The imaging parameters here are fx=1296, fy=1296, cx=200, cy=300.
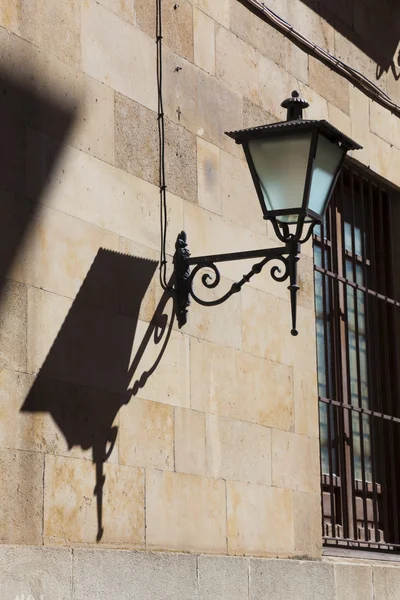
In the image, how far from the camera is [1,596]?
16.5 ft

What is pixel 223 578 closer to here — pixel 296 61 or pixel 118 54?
pixel 118 54

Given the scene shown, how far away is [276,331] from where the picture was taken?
739 cm

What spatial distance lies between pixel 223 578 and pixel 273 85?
3039 millimetres

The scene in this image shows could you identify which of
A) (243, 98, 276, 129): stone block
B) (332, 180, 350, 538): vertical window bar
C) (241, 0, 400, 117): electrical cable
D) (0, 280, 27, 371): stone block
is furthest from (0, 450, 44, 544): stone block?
(241, 0, 400, 117): electrical cable

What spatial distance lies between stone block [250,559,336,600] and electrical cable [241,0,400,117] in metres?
3.23

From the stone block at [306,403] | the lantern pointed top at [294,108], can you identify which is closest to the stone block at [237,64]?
the lantern pointed top at [294,108]

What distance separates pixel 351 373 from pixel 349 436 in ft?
1.53

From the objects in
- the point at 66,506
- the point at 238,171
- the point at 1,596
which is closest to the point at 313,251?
the point at 238,171

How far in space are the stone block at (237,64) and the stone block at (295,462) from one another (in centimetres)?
198

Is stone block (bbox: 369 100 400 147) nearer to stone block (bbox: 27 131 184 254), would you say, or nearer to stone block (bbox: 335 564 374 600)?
stone block (bbox: 27 131 184 254)

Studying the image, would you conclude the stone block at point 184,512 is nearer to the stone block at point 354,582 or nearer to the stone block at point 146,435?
the stone block at point 146,435

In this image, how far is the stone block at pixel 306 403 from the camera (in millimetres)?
7465

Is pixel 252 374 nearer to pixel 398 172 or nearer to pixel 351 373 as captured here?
pixel 351 373

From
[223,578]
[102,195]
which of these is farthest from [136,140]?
[223,578]
